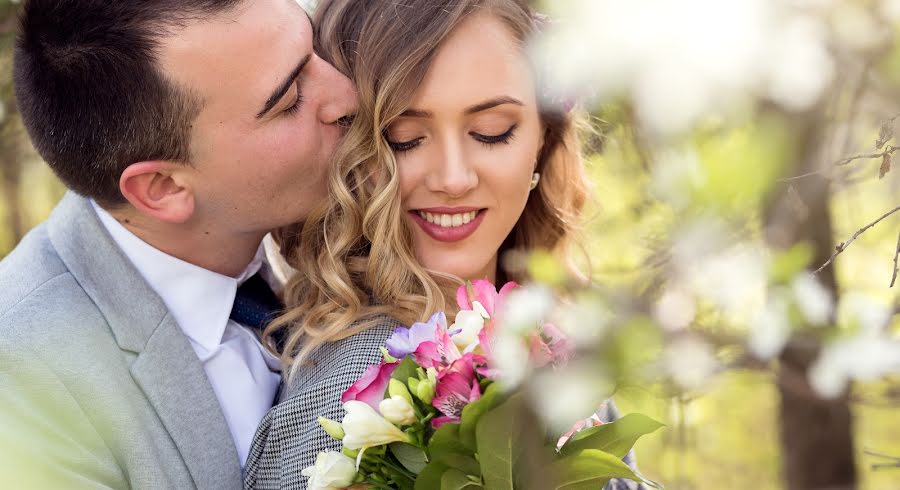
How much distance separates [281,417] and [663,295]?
1.27 meters

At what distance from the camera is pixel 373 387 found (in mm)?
1924

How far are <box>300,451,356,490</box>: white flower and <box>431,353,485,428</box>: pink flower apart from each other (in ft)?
0.74

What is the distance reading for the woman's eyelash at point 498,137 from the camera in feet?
8.73

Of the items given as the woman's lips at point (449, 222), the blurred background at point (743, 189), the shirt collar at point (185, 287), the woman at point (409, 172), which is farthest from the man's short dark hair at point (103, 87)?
the blurred background at point (743, 189)

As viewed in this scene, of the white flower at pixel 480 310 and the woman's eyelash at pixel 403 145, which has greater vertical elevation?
the woman's eyelash at pixel 403 145

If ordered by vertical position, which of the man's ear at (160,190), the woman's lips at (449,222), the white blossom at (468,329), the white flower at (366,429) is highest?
the man's ear at (160,190)

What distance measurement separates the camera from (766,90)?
1.87 metres

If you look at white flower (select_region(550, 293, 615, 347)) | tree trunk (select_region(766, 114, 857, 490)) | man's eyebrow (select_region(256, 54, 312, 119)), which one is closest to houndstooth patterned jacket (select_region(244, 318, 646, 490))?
man's eyebrow (select_region(256, 54, 312, 119))

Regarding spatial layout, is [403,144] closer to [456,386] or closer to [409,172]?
[409,172]

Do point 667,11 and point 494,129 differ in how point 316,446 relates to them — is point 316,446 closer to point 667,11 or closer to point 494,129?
point 494,129

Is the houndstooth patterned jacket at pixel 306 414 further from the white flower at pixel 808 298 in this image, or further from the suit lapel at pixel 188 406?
the white flower at pixel 808 298

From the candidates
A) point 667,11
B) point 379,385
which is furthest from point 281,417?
point 667,11

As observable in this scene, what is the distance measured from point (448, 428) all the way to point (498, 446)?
7.1 inches

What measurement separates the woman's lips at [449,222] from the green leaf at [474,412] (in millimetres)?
1039
